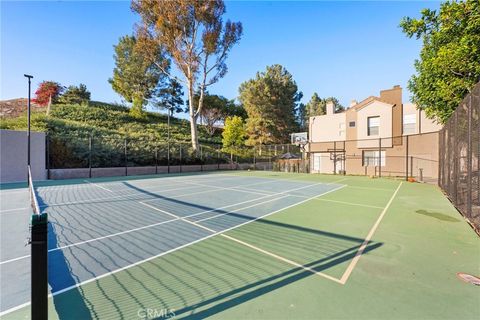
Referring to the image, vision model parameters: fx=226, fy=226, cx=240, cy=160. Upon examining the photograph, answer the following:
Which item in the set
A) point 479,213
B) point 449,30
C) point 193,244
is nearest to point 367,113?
point 449,30

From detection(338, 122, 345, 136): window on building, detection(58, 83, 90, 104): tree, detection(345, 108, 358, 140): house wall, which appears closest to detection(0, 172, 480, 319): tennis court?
detection(345, 108, 358, 140): house wall

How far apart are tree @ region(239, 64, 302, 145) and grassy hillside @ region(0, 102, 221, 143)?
22.3ft

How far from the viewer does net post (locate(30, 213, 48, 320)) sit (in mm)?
1312

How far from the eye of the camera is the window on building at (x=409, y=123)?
62.7 feet

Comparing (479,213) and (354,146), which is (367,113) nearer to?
(354,146)

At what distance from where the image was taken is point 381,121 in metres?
20.4

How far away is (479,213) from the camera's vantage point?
486 centimetres

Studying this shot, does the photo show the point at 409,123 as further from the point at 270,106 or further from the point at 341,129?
the point at 270,106

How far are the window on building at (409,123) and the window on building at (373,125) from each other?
200cm

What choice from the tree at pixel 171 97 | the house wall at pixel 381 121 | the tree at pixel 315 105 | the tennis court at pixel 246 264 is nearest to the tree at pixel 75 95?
the tree at pixel 171 97

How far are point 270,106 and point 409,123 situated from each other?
1877cm

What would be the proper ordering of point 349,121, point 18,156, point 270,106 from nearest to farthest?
point 18,156, point 349,121, point 270,106

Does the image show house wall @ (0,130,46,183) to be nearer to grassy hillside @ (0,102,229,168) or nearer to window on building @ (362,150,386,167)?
grassy hillside @ (0,102,229,168)

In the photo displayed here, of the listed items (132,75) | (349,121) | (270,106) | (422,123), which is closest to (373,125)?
(349,121)
